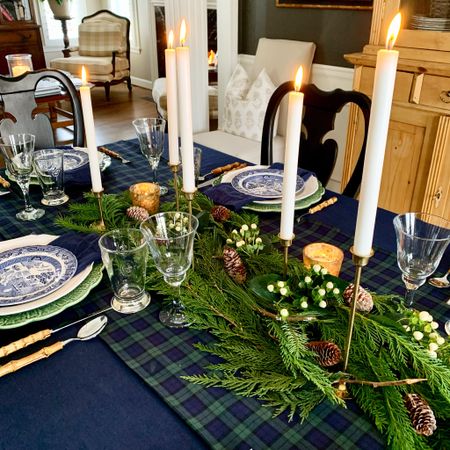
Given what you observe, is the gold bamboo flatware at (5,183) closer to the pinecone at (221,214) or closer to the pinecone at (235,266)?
the pinecone at (221,214)

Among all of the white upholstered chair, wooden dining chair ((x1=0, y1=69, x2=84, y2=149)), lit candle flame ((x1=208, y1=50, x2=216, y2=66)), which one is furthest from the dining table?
lit candle flame ((x1=208, y1=50, x2=216, y2=66))

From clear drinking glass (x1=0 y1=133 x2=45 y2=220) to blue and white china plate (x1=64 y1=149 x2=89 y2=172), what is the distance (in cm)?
17

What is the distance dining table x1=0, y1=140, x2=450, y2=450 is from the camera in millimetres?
596

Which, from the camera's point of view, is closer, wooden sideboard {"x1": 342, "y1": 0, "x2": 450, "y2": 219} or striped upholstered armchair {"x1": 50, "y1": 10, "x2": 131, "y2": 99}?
wooden sideboard {"x1": 342, "y1": 0, "x2": 450, "y2": 219}

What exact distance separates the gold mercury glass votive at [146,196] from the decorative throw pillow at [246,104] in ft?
5.69

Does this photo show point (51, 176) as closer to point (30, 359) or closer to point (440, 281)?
point (30, 359)

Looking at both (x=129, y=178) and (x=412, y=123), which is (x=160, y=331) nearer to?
(x=129, y=178)

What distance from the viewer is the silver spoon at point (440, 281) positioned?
2.89 feet

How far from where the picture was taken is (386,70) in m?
0.46

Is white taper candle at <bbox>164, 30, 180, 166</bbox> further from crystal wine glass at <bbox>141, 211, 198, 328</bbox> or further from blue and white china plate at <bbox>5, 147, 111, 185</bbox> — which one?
blue and white china plate at <bbox>5, 147, 111, 185</bbox>

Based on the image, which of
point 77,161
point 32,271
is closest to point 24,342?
point 32,271

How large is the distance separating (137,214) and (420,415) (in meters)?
0.69

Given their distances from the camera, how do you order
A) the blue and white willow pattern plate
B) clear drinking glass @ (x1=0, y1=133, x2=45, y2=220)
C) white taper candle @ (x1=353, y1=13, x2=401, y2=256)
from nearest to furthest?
white taper candle @ (x1=353, y1=13, x2=401, y2=256) → the blue and white willow pattern plate → clear drinking glass @ (x1=0, y1=133, x2=45, y2=220)

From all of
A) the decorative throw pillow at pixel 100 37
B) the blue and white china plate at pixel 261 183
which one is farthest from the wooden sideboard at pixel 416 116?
the decorative throw pillow at pixel 100 37
